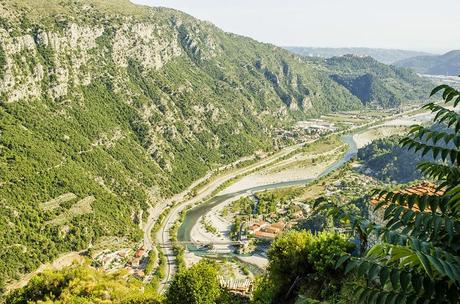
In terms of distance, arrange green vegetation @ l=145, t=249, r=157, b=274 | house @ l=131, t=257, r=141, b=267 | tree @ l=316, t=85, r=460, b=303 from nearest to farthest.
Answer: tree @ l=316, t=85, r=460, b=303
green vegetation @ l=145, t=249, r=157, b=274
house @ l=131, t=257, r=141, b=267

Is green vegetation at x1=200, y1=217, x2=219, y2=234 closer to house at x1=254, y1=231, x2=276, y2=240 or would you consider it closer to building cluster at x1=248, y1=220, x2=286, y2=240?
building cluster at x1=248, y1=220, x2=286, y2=240

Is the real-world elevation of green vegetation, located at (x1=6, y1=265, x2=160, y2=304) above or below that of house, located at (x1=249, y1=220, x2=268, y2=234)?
above

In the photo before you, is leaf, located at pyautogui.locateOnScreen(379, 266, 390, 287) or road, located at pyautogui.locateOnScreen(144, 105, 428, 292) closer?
leaf, located at pyautogui.locateOnScreen(379, 266, 390, 287)

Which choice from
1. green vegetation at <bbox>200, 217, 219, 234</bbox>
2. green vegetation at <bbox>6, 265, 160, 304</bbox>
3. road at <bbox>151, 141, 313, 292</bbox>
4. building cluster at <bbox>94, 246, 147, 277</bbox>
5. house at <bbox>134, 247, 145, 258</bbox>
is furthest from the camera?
green vegetation at <bbox>200, 217, 219, 234</bbox>

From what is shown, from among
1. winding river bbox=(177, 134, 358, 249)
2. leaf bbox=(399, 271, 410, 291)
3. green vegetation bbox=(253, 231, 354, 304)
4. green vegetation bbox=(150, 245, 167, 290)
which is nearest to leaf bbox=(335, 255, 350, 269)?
leaf bbox=(399, 271, 410, 291)

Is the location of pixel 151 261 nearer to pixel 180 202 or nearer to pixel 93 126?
pixel 180 202

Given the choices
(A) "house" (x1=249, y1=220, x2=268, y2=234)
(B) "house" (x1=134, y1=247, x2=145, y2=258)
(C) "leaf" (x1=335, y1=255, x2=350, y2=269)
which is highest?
(C) "leaf" (x1=335, y1=255, x2=350, y2=269)
